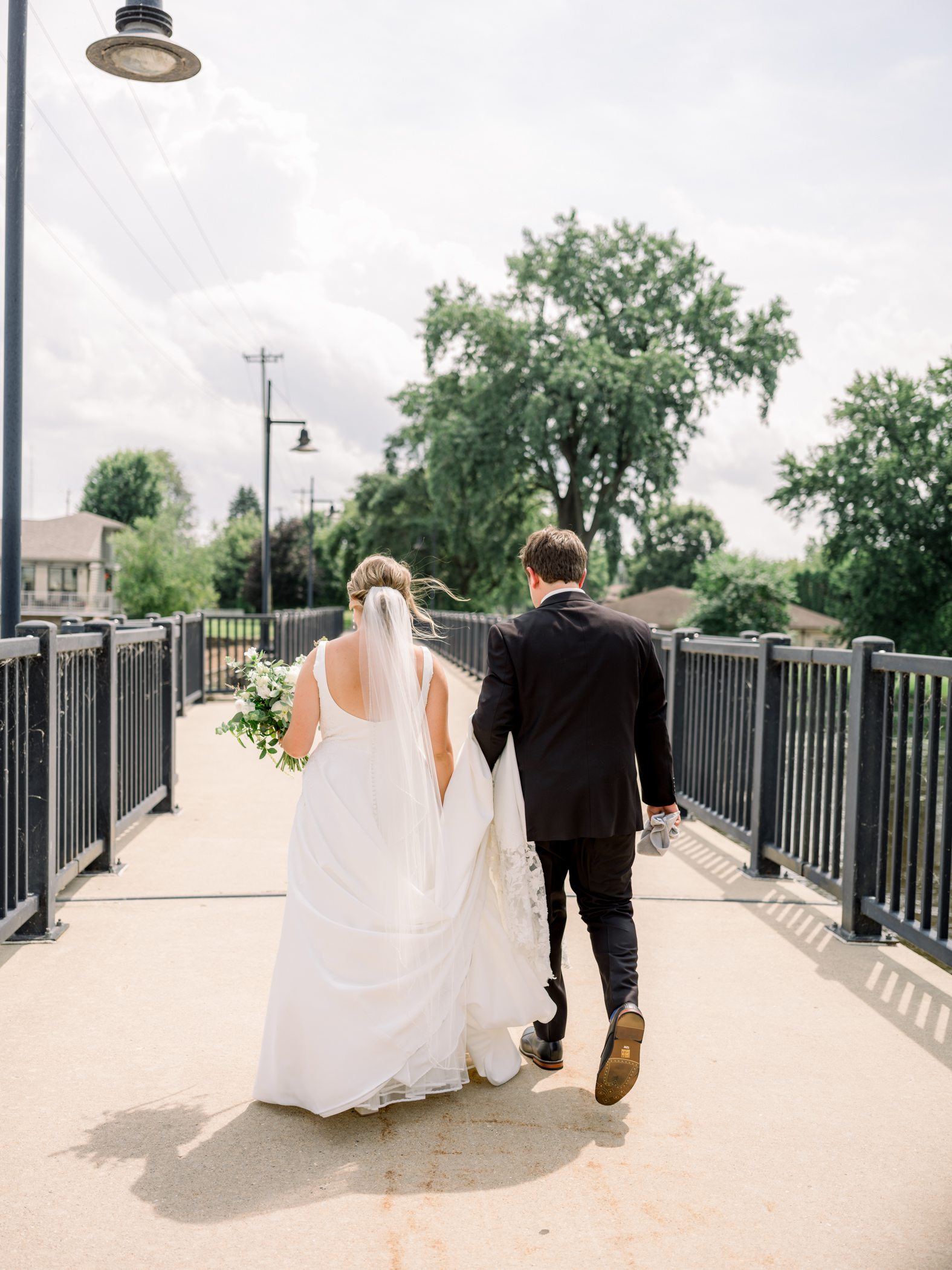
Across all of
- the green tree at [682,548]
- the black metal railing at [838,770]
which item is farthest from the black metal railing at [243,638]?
the green tree at [682,548]

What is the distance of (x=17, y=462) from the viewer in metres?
7.25

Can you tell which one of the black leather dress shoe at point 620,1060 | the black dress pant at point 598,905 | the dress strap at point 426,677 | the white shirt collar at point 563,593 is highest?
the white shirt collar at point 563,593

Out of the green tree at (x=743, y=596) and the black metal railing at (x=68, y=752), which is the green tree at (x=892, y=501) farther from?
the black metal railing at (x=68, y=752)

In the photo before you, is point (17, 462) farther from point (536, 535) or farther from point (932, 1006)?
point (932, 1006)

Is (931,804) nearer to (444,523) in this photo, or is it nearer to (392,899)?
(392,899)

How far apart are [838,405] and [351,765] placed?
40.0 m

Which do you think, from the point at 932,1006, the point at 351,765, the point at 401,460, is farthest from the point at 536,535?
→ the point at 401,460

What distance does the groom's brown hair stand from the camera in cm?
369

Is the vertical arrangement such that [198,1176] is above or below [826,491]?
below

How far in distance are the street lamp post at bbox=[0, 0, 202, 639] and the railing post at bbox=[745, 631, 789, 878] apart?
4736mm

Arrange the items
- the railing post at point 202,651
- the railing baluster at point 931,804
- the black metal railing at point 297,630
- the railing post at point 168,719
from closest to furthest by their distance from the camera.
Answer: the railing baluster at point 931,804 → the railing post at point 168,719 → the railing post at point 202,651 → the black metal railing at point 297,630

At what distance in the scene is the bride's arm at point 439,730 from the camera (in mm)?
3691

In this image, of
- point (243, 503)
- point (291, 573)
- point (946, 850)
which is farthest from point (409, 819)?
point (243, 503)

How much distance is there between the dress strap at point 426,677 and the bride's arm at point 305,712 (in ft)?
1.14
